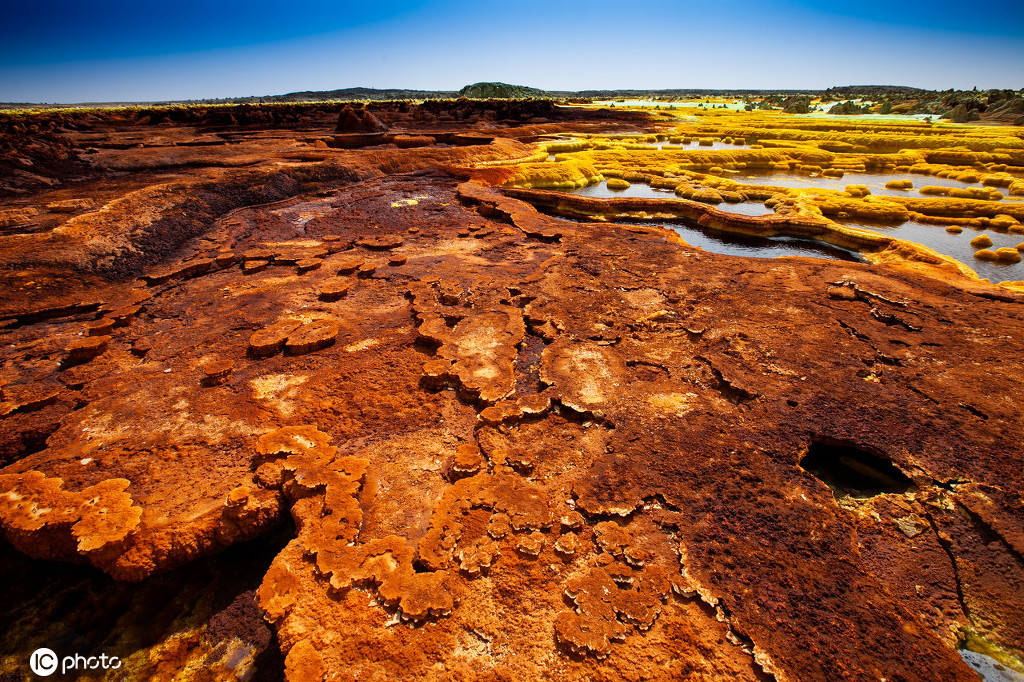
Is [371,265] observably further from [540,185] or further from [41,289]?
[540,185]

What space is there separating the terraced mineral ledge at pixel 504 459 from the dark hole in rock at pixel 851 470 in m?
0.03

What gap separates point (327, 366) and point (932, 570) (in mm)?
5614

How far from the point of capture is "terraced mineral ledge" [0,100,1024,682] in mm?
2668

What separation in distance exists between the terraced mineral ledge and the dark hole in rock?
0.10 feet

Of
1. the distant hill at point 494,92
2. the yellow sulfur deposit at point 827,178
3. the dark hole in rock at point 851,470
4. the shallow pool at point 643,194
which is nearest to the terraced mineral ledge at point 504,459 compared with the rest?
the dark hole in rock at point 851,470

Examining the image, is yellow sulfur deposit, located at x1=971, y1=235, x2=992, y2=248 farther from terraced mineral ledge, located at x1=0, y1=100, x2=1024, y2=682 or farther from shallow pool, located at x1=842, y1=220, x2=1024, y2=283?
terraced mineral ledge, located at x1=0, y1=100, x2=1024, y2=682

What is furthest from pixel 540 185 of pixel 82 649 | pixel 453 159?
pixel 82 649

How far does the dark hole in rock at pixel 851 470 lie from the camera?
3.76 metres

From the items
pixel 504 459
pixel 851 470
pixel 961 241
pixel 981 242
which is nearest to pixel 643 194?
pixel 961 241

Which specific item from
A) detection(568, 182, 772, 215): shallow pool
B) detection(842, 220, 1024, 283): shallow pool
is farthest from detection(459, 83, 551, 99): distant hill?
detection(842, 220, 1024, 283): shallow pool

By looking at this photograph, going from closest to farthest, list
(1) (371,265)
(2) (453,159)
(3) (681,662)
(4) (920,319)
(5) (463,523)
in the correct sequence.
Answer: (3) (681,662) → (5) (463,523) → (4) (920,319) → (1) (371,265) → (2) (453,159)

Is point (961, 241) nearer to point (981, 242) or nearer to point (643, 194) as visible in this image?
point (981, 242)

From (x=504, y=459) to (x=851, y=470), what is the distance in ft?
10.5

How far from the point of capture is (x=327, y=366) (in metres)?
5.06
